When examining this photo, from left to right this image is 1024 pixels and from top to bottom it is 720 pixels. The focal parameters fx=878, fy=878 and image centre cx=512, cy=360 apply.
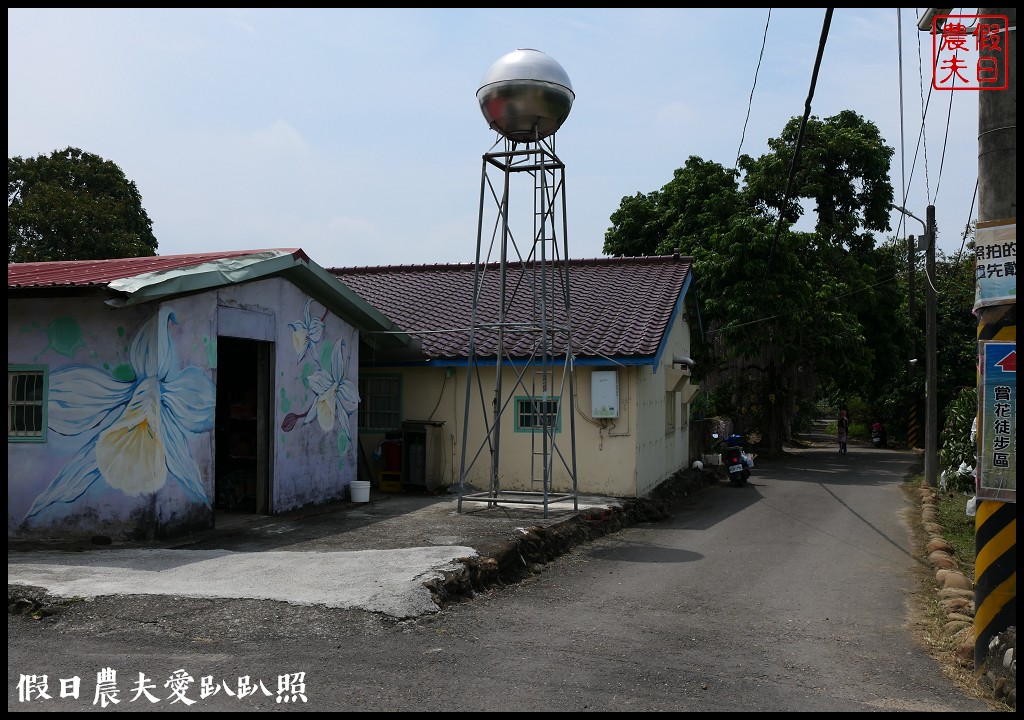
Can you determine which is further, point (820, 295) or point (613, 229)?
point (613, 229)

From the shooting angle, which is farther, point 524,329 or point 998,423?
point 524,329

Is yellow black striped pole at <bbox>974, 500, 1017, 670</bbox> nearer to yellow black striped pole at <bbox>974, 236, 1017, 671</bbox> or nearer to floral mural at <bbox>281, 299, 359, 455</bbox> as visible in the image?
yellow black striped pole at <bbox>974, 236, 1017, 671</bbox>

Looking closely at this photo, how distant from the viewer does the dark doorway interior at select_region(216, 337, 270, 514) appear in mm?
15039

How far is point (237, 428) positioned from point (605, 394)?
6.71 meters

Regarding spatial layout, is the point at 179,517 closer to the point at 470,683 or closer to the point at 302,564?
the point at 302,564

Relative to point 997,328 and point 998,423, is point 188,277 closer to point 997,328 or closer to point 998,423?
point 997,328

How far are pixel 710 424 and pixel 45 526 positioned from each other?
66.0ft

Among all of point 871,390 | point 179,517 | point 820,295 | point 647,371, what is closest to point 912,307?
point 871,390

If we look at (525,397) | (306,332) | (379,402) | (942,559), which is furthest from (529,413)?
(942,559)

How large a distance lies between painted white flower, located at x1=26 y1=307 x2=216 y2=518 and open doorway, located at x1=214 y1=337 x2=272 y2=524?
3.10 meters

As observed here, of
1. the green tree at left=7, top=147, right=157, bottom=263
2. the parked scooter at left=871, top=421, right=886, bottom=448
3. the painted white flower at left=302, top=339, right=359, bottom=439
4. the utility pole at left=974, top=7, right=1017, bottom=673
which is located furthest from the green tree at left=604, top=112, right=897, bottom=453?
the green tree at left=7, top=147, right=157, bottom=263

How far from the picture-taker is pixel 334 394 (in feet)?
50.5

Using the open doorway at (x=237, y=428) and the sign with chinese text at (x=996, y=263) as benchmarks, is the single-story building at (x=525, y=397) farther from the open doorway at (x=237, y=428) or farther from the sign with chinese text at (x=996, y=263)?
the sign with chinese text at (x=996, y=263)

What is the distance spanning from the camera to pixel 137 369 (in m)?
11.1
